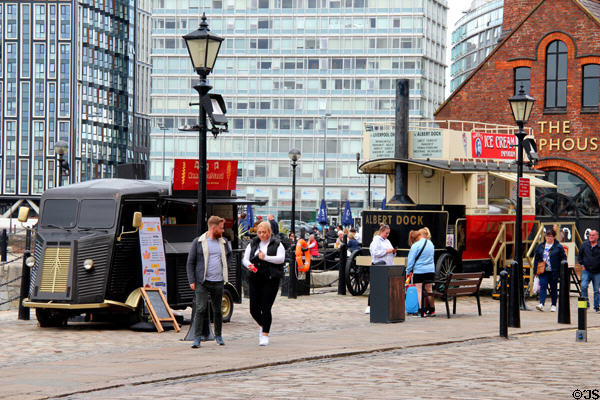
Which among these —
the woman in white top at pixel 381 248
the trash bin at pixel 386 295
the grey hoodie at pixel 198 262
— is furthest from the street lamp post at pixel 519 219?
the grey hoodie at pixel 198 262

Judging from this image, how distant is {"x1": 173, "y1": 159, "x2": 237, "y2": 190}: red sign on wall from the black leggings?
386 cm

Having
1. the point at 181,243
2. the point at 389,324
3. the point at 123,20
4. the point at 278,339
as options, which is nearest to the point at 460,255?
the point at 389,324

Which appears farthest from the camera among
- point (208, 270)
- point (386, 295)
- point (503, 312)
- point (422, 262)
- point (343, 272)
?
point (343, 272)

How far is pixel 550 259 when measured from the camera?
22266 millimetres

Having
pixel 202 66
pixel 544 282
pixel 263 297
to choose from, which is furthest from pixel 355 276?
pixel 263 297

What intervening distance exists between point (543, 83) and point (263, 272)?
85.0 ft

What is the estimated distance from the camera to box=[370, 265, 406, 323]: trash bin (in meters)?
18.5

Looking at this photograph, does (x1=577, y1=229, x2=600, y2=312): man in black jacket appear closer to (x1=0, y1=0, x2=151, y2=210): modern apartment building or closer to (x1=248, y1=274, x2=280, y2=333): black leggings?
(x1=248, y1=274, x2=280, y2=333): black leggings

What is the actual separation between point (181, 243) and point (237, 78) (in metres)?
90.6

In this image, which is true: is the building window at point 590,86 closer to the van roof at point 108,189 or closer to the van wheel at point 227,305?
the van wheel at point 227,305

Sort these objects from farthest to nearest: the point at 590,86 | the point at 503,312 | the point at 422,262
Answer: the point at 590,86, the point at 422,262, the point at 503,312

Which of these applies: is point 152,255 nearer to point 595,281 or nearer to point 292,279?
point 292,279

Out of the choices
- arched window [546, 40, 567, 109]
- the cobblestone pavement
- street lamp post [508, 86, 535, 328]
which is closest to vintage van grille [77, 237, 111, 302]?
the cobblestone pavement

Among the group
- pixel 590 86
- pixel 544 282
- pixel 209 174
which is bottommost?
pixel 544 282
